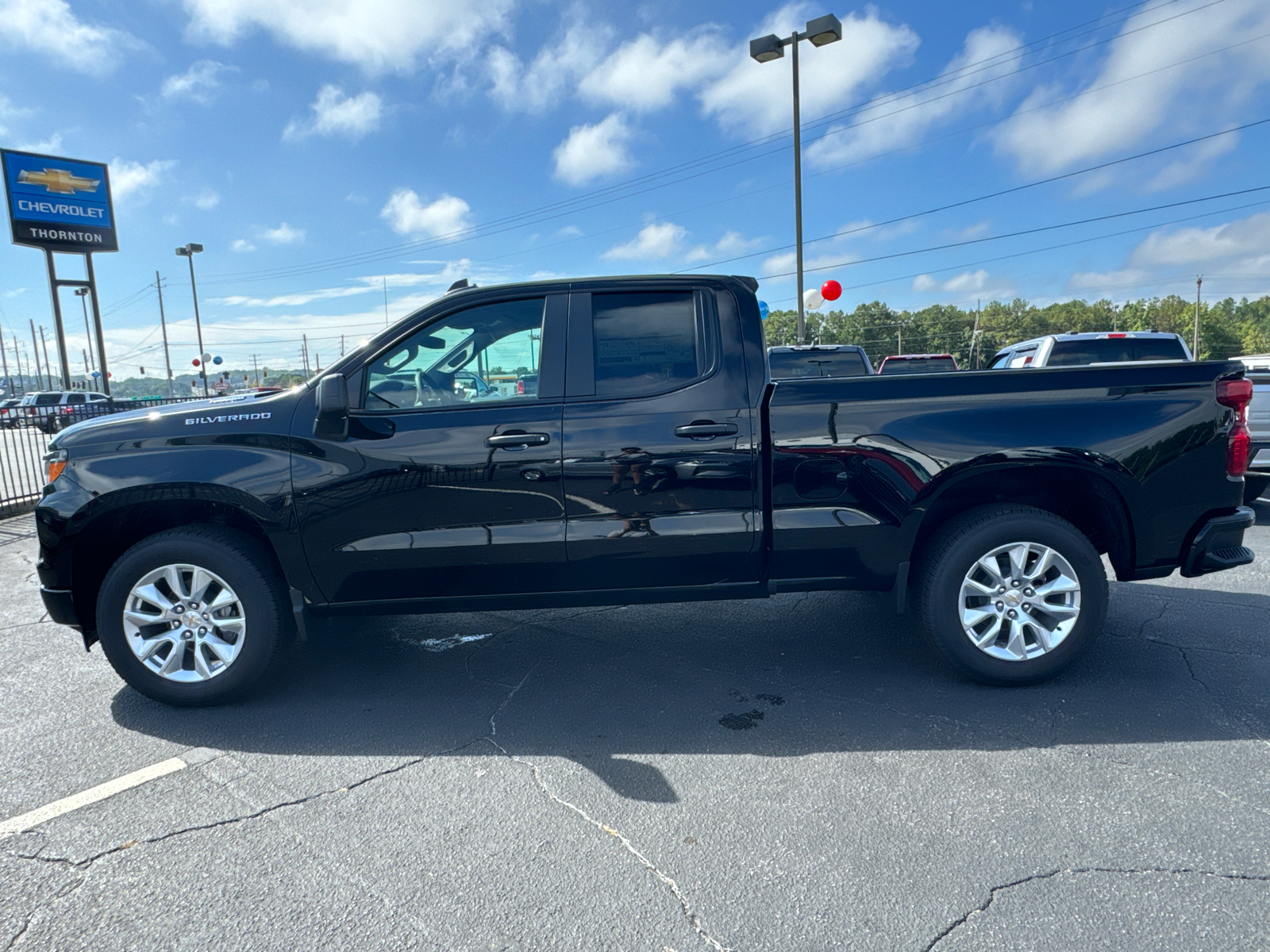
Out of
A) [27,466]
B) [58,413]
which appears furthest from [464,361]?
[58,413]

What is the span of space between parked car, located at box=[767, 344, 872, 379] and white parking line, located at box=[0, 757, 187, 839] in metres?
8.37

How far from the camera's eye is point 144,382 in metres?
144

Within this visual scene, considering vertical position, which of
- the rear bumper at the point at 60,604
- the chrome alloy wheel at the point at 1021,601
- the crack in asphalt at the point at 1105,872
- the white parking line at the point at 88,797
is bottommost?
the crack in asphalt at the point at 1105,872

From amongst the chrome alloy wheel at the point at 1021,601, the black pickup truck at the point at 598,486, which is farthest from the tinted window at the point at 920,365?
the chrome alloy wheel at the point at 1021,601

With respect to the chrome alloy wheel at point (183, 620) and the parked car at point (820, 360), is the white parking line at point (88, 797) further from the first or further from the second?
the parked car at point (820, 360)

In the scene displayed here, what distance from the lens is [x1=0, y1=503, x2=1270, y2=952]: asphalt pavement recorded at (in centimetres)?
221

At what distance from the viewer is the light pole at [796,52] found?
13602mm

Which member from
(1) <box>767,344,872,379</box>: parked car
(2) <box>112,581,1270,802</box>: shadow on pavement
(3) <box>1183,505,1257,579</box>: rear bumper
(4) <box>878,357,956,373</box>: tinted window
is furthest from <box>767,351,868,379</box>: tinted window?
(3) <box>1183,505,1257,579</box>: rear bumper

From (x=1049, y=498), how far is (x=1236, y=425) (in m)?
0.86

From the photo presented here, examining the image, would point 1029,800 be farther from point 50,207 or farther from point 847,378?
point 50,207

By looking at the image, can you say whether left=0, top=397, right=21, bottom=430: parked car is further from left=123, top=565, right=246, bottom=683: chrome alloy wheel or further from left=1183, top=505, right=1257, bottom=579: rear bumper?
left=1183, top=505, right=1257, bottom=579: rear bumper

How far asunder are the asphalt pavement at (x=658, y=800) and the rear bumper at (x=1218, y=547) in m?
0.56

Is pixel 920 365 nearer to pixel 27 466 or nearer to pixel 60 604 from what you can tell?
pixel 60 604

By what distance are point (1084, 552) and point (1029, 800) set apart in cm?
136
